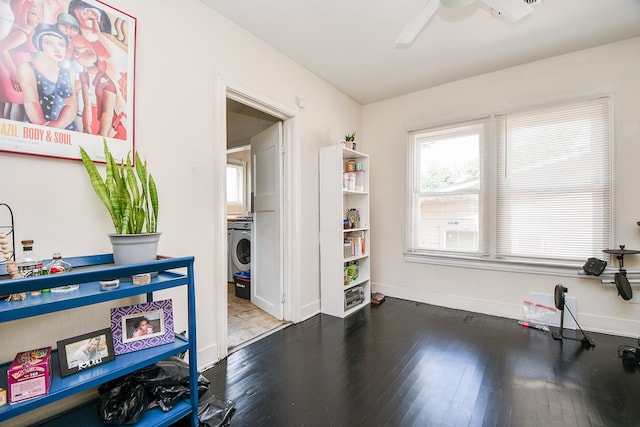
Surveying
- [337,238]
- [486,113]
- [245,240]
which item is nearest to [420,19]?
[486,113]

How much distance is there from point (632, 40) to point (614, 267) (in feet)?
6.58

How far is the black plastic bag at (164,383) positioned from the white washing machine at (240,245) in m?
2.50

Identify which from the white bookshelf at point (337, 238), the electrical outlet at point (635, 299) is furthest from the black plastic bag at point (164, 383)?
the electrical outlet at point (635, 299)

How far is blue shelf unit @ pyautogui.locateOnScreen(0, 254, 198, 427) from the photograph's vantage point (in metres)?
1.01

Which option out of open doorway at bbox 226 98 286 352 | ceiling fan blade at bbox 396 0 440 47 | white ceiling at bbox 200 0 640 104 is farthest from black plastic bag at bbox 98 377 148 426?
ceiling fan blade at bbox 396 0 440 47

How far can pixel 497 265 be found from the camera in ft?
10.2

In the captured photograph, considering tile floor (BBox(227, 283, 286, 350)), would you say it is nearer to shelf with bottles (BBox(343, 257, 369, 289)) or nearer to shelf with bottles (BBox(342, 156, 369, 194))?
shelf with bottles (BBox(343, 257, 369, 289))

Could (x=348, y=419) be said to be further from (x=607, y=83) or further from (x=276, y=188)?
(x=607, y=83)

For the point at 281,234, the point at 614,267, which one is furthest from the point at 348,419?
the point at 614,267

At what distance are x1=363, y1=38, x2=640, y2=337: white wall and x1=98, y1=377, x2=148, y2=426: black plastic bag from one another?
119 inches

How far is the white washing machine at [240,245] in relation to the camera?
4070 mm

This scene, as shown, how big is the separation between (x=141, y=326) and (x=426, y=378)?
5.73ft

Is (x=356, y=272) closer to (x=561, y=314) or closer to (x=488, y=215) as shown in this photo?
(x=488, y=215)

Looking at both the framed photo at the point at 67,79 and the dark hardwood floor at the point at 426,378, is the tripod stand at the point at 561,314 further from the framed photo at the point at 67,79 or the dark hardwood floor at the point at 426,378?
the framed photo at the point at 67,79
